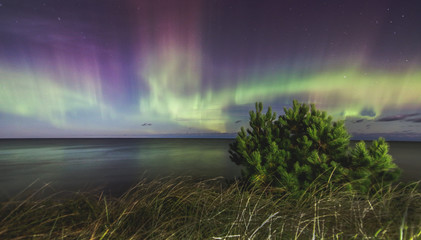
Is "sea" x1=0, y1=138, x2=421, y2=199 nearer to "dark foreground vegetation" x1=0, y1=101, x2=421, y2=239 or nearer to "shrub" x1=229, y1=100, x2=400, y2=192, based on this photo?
"dark foreground vegetation" x1=0, y1=101, x2=421, y2=239

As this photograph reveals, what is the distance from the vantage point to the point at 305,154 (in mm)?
5996

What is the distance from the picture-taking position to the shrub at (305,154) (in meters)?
5.35

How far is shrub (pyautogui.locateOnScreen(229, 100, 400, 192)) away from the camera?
17.5 ft

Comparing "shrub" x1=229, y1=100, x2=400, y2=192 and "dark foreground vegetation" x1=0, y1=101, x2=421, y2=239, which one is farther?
"shrub" x1=229, y1=100, x2=400, y2=192

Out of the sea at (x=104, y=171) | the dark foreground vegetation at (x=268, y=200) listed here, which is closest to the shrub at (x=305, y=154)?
the dark foreground vegetation at (x=268, y=200)

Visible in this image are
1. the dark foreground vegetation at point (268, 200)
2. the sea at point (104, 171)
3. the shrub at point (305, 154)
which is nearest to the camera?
the dark foreground vegetation at point (268, 200)

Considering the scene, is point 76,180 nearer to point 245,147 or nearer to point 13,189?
point 13,189

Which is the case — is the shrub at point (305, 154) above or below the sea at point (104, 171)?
above

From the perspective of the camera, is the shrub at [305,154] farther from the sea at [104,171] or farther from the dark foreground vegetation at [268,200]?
the sea at [104,171]

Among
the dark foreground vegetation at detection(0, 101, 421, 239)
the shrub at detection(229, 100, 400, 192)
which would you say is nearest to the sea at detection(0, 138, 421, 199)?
the dark foreground vegetation at detection(0, 101, 421, 239)

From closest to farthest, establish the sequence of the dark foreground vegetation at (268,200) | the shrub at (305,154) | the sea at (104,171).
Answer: the dark foreground vegetation at (268,200), the shrub at (305,154), the sea at (104,171)

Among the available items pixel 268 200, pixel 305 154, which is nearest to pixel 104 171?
pixel 305 154

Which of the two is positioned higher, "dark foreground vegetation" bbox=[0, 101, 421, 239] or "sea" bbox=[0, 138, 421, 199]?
"dark foreground vegetation" bbox=[0, 101, 421, 239]

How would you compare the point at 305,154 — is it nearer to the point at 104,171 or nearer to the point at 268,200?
the point at 268,200
